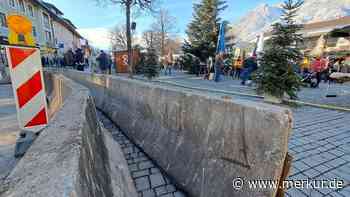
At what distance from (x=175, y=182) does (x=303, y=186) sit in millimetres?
1525

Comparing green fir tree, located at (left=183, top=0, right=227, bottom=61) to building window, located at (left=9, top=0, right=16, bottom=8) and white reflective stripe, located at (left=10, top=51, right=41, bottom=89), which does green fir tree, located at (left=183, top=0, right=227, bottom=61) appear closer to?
white reflective stripe, located at (left=10, top=51, right=41, bottom=89)

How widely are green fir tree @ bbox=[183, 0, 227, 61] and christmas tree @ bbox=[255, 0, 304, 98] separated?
12788 millimetres

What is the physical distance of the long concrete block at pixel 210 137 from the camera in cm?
127

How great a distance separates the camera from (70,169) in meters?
0.89

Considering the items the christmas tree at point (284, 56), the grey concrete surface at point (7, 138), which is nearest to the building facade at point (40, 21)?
the grey concrete surface at point (7, 138)

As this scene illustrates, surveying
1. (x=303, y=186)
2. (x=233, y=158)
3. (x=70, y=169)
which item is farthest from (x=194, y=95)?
(x=303, y=186)

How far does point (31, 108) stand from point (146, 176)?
2.36 metres

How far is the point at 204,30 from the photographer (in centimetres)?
1916

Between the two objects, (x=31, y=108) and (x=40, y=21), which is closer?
(x=31, y=108)

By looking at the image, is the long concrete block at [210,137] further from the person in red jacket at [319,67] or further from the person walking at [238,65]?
the person walking at [238,65]

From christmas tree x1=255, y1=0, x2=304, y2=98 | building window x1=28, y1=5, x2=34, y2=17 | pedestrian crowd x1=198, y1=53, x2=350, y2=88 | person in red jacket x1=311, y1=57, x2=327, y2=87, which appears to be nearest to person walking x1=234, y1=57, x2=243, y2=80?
pedestrian crowd x1=198, y1=53, x2=350, y2=88

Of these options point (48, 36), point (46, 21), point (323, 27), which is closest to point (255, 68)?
point (323, 27)

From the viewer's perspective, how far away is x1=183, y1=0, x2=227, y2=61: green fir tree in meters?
18.6

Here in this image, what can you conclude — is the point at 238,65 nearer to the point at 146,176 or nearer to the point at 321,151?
the point at 321,151
